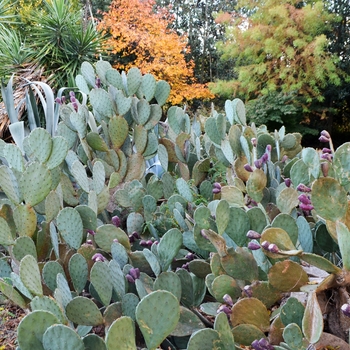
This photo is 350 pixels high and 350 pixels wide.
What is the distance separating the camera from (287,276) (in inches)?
28.5

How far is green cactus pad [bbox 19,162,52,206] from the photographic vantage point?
3.44ft

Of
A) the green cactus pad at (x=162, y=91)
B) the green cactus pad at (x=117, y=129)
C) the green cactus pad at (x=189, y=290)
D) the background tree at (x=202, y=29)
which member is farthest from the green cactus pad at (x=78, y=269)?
the background tree at (x=202, y=29)

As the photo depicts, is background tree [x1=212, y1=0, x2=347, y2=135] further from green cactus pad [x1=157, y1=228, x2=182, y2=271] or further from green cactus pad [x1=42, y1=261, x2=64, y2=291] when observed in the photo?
green cactus pad [x1=42, y1=261, x2=64, y2=291]

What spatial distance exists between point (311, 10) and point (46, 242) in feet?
36.1

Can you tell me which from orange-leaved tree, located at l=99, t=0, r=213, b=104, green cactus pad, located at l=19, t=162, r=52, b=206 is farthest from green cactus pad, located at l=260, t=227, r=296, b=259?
orange-leaved tree, located at l=99, t=0, r=213, b=104

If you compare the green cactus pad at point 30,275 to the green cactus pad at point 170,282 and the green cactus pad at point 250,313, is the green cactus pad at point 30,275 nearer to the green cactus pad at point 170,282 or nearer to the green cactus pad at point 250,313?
the green cactus pad at point 170,282

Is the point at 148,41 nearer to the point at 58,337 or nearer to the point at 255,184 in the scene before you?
the point at 255,184

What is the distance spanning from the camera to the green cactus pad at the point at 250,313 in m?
0.77

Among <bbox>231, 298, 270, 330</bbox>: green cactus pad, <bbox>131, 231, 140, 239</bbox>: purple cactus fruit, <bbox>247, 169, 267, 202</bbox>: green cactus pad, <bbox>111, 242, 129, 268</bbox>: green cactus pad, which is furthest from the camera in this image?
<bbox>131, 231, 140, 239</bbox>: purple cactus fruit

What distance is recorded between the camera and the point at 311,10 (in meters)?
10.3

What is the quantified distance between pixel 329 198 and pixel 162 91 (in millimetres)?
1337

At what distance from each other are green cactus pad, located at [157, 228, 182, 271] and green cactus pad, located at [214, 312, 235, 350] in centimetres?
28

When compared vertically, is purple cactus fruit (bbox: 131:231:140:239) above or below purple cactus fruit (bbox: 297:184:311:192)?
below

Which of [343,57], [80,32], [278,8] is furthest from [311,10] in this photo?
[80,32]
